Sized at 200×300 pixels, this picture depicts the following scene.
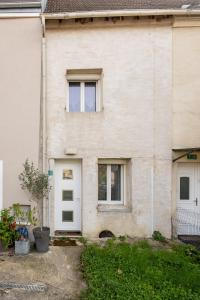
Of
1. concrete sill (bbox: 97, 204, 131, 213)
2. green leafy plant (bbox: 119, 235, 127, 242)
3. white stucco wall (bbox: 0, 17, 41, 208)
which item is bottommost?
green leafy plant (bbox: 119, 235, 127, 242)

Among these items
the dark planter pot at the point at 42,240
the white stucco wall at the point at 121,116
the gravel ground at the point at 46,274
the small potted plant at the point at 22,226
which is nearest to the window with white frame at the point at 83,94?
the white stucco wall at the point at 121,116

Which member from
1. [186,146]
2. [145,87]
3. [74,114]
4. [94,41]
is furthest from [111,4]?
[186,146]

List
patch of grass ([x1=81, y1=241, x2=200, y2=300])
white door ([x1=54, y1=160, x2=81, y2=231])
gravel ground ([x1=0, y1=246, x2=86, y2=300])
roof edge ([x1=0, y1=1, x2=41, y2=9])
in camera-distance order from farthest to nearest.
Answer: white door ([x1=54, y1=160, x2=81, y2=231]) → roof edge ([x1=0, y1=1, x2=41, y2=9]) → gravel ground ([x1=0, y1=246, x2=86, y2=300]) → patch of grass ([x1=81, y1=241, x2=200, y2=300])

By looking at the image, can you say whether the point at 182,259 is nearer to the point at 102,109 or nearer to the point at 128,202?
the point at 128,202

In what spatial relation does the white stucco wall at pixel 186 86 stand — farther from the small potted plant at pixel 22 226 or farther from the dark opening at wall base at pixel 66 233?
the small potted plant at pixel 22 226

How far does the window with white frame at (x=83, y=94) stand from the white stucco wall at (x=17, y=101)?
1.03 meters

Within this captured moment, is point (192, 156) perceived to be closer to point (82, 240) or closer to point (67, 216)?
point (82, 240)

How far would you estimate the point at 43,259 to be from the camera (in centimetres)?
640

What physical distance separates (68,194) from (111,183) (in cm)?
139

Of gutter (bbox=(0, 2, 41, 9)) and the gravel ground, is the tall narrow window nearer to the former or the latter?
gutter (bbox=(0, 2, 41, 9))

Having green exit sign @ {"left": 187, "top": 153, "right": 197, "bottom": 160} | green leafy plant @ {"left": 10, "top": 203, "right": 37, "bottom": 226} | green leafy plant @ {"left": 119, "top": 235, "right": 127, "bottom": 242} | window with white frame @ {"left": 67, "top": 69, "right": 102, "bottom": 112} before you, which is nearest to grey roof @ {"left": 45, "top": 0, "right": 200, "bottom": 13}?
window with white frame @ {"left": 67, "top": 69, "right": 102, "bottom": 112}

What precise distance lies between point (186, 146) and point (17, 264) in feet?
18.1

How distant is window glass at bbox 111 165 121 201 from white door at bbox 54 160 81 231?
1048mm

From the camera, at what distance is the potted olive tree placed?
6777 millimetres
